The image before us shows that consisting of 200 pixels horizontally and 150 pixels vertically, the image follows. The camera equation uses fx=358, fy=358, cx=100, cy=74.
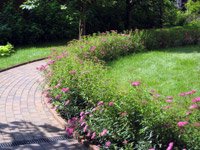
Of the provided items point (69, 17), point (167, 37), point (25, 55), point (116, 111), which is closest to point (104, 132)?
point (116, 111)

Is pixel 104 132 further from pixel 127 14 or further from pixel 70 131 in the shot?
pixel 127 14

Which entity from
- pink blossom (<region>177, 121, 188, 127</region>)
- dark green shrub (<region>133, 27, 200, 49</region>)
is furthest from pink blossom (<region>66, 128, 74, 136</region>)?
dark green shrub (<region>133, 27, 200, 49</region>)

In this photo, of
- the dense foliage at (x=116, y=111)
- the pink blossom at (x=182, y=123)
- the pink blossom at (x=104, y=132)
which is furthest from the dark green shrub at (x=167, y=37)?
the pink blossom at (x=182, y=123)

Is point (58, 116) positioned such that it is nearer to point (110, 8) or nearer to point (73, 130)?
point (73, 130)

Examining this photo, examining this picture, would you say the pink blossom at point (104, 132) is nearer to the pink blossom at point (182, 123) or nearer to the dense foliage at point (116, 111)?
the dense foliage at point (116, 111)

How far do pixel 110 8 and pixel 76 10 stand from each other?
16.0ft

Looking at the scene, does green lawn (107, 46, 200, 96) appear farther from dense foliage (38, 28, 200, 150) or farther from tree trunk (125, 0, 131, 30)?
tree trunk (125, 0, 131, 30)

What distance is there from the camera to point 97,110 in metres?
5.04

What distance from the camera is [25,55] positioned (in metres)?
12.0

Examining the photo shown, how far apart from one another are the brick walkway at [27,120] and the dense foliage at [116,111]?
266 millimetres

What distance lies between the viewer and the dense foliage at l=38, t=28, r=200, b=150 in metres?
4.32

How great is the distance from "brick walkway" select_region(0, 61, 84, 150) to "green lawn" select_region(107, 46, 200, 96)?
1.66 metres

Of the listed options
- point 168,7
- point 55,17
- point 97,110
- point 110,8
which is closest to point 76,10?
point 55,17

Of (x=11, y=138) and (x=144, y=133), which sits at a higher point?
(x=144, y=133)
